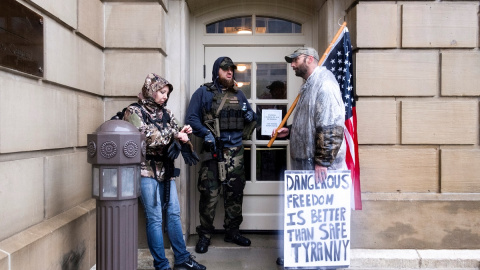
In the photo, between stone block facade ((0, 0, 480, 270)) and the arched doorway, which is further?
the arched doorway

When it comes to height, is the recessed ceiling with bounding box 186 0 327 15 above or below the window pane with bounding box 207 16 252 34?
above

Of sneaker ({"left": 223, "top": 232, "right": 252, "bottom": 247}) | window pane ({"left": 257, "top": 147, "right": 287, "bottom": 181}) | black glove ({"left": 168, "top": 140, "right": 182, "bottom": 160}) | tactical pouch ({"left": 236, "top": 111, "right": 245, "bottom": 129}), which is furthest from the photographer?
window pane ({"left": 257, "top": 147, "right": 287, "bottom": 181})

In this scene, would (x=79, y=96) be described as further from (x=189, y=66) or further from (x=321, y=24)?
(x=321, y=24)

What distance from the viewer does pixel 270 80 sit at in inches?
205

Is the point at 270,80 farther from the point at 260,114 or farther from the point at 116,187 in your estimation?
the point at 116,187

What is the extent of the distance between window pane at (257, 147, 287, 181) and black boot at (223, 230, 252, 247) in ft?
2.60

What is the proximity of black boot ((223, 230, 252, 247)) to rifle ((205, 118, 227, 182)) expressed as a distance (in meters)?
0.72

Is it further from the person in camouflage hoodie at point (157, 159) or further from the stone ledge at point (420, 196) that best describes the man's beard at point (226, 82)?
the stone ledge at point (420, 196)

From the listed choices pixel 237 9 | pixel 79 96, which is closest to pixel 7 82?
pixel 79 96

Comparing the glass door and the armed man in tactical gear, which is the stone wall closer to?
the glass door

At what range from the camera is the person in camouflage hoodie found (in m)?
3.51

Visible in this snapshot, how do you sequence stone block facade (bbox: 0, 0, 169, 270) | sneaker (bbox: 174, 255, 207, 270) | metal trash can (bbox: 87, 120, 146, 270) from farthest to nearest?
sneaker (bbox: 174, 255, 207, 270) < metal trash can (bbox: 87, 120, 146, 270) < stone block facade (bbox: 0, 0, 169, 270)

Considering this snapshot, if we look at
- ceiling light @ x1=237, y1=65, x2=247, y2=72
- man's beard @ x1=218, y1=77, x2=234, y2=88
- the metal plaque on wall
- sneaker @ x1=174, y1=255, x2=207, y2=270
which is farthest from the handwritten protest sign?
the metal plaque on wall

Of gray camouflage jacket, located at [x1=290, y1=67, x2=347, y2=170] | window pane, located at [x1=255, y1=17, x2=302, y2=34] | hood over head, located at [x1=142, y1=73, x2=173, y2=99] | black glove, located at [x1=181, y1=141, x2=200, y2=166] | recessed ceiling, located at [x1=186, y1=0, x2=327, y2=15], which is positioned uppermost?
recessed ceiling, located at [x1=186, y1=0, x2=327, y2=15]
